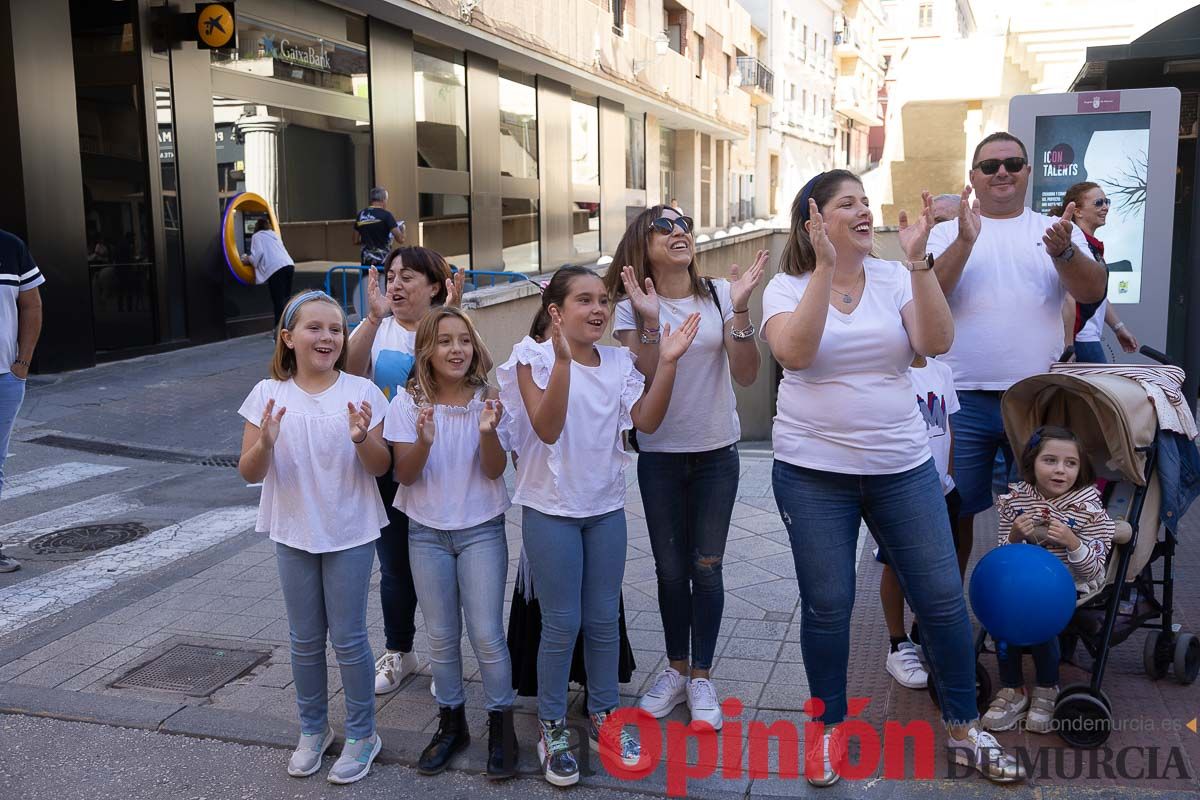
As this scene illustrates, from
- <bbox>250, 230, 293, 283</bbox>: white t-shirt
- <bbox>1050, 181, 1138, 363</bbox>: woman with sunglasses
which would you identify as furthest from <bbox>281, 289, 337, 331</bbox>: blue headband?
<bbox>250, 230, 293, 283</bbox>: white t-shirt

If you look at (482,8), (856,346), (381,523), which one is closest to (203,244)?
(482,8)

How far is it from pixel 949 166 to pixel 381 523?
1715 centimetres

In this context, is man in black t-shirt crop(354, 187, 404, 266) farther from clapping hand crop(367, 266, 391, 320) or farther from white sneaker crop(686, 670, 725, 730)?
white sneaker crop(686, 670, 725, 730)

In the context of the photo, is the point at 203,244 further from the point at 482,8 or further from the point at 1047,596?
the point at 1047,596

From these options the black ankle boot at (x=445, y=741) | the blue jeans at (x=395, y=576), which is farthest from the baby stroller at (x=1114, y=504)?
the blue jeans at (x=395, y=576)

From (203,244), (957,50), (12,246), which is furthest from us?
(957,50)

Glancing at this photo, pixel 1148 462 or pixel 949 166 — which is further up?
pixel 949 166

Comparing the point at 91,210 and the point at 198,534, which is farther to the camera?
the point at 91,210

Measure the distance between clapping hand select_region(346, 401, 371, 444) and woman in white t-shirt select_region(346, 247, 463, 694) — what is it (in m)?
0.53

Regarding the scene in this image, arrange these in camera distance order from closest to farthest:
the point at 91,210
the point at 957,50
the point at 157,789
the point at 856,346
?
the point at 856,346, the point at 157,789, the point at 91,210, the point at 957,50

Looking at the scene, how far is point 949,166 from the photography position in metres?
18.8

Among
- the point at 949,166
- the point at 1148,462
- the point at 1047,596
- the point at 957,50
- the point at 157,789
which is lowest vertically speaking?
the point at 157,789

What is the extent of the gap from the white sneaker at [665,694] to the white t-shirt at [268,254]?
10011mm

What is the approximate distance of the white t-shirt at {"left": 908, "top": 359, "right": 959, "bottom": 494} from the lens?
3.87 m
